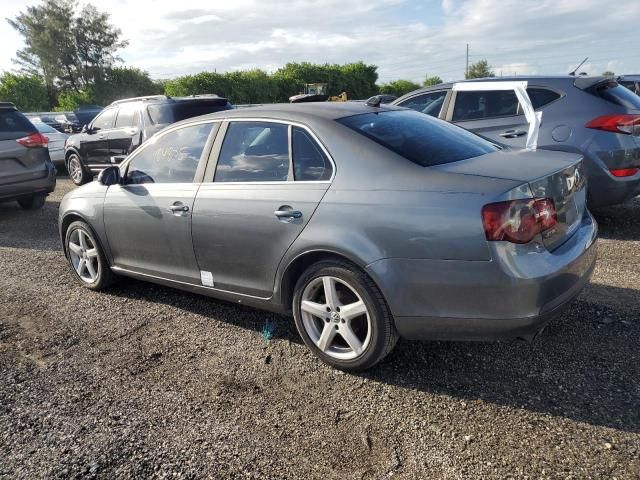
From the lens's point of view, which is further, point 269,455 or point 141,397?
point 141,397

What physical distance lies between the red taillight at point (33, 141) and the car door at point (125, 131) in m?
1.37

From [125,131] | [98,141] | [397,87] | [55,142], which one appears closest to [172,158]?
[125,131]

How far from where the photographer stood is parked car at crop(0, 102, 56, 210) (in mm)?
7996

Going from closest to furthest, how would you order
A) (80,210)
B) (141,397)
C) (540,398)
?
(540,398)
(141,397)
(80,210)

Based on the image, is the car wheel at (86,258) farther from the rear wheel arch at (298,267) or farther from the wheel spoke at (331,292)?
the wheel spoke at (331,292)

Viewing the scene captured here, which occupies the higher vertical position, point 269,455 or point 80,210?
point 80,210

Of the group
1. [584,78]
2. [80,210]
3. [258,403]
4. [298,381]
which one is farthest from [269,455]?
[584,78]

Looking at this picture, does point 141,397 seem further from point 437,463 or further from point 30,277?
point 30,277

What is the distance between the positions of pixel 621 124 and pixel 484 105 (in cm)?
159

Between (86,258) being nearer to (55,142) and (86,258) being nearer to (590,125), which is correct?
(590,125)

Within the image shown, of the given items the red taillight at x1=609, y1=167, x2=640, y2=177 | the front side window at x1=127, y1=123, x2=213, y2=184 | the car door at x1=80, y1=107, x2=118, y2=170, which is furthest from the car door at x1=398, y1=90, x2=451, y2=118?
the car door at x1=80, y1=107, x2=118, y2=170

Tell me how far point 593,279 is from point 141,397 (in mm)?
3753

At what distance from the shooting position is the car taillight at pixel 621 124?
5.38 m

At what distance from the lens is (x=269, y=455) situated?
8.34 ft
